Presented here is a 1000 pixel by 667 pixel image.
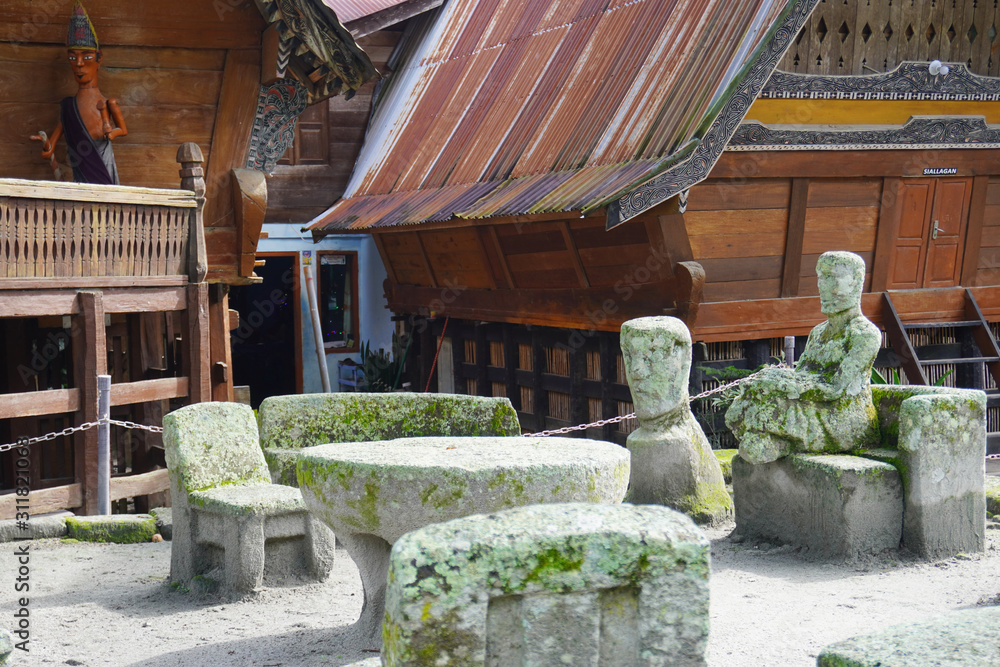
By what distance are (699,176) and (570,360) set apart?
3531 mm

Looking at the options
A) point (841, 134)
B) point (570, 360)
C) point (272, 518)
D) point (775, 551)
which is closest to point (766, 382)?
point (775, 551)

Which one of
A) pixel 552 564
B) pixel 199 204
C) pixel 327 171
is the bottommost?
pixel 552 564

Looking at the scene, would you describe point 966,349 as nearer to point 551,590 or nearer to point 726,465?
point 726,465

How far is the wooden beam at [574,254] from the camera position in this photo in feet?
35.9

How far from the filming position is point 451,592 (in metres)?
2.48

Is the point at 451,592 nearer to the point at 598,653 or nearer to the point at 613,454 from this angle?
the point at 598,653

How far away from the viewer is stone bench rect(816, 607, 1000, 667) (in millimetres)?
2516

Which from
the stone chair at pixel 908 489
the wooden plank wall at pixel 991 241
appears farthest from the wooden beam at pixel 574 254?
the stone chair at pixel 908 489

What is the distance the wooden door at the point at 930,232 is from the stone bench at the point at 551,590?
8906 mm

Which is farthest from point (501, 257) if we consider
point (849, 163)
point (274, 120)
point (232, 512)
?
point (232, 512)

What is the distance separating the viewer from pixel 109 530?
7586 mm

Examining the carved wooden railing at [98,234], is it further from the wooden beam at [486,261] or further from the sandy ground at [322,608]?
the wooden beam at [486,261]

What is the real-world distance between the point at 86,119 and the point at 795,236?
21.3ft

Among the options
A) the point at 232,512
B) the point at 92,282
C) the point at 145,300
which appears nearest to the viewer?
the point at 232,512
